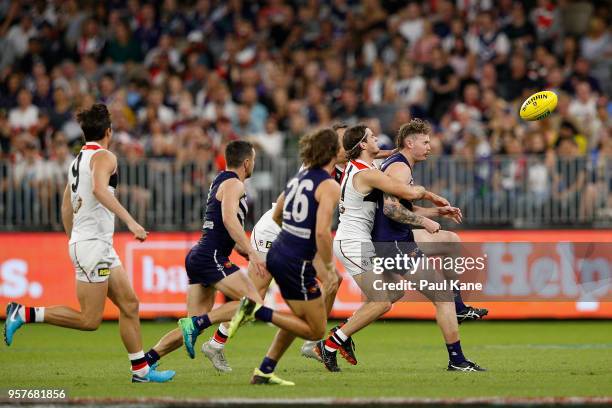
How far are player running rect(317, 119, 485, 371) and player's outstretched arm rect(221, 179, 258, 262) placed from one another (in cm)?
146

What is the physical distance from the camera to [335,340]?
12539 millimetres

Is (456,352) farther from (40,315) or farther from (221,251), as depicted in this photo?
(40,315)

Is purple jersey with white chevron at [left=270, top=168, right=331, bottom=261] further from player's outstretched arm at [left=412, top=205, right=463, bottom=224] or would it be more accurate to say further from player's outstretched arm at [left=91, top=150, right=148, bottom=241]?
player's outstretched arm at [left=412, top=205, right=463, bottom=224]

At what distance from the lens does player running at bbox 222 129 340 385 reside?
34.0 ft

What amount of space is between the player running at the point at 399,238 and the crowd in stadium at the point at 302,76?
21.1ft

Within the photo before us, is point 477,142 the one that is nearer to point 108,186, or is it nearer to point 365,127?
point 365,127

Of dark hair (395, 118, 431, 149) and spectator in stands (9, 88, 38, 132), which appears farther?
spectator in stands (9, 88, 38, 132)

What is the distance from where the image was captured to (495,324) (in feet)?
63.3

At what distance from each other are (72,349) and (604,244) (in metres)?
8.74

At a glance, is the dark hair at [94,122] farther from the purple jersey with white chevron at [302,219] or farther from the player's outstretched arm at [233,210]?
the purple jersey with white chevron at [302,219]

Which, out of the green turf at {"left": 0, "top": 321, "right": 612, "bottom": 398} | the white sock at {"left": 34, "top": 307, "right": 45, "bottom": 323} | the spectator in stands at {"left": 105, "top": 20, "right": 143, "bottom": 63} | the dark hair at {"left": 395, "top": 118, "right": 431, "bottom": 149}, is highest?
the spectator in stands at {"left": 105, "top": 20, "right": 143, "bottom": 63}

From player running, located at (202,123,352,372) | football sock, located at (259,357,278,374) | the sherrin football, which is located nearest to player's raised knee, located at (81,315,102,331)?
player running, located at (202,123,352,372)

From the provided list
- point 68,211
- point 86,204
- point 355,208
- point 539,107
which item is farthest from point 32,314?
point 539,107

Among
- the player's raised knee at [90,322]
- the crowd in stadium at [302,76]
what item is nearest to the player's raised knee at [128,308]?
the player's raised knee at [90,322]
